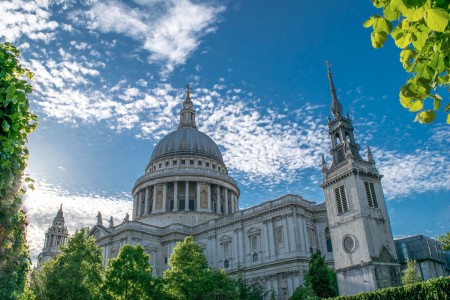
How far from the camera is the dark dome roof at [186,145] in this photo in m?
82.9

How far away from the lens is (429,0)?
13.8 ft

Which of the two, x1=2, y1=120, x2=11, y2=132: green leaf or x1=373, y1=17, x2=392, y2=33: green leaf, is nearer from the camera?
x1=373, y1=17, x2=392, y2=33: green leaf

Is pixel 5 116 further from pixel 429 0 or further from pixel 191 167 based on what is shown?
pixel 191 167

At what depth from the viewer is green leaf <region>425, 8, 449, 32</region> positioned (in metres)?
3.95

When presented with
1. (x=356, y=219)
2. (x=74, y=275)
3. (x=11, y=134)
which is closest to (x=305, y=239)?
(x=356, y=219)

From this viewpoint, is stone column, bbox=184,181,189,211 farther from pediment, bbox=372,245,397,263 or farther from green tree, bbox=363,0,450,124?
green tree, bbox=363,0,450,124

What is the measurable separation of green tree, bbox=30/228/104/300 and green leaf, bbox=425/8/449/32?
34.8 meters

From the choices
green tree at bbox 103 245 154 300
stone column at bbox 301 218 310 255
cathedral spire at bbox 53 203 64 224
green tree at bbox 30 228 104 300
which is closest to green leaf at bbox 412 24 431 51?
green tree at bbox 30 228 104 300

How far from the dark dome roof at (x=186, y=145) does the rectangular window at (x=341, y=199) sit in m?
45.1

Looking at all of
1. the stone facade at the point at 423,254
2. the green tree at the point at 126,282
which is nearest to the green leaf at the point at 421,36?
the green tree at the point at 126,282

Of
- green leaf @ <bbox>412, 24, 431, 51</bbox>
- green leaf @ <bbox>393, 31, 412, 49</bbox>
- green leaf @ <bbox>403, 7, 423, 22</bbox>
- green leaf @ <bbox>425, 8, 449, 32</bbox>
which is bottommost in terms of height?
green leaf @ <bbox>425, 8, 449, 32</bbox>

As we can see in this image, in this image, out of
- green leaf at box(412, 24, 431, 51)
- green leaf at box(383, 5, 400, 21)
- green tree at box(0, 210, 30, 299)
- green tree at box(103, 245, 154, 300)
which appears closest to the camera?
green leaf at box(383, 5, 400, 21)

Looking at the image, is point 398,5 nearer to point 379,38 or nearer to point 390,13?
point 390,13

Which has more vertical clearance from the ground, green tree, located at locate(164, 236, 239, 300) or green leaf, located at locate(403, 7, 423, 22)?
green tree, located at locate(164, 236, 239, 300)
